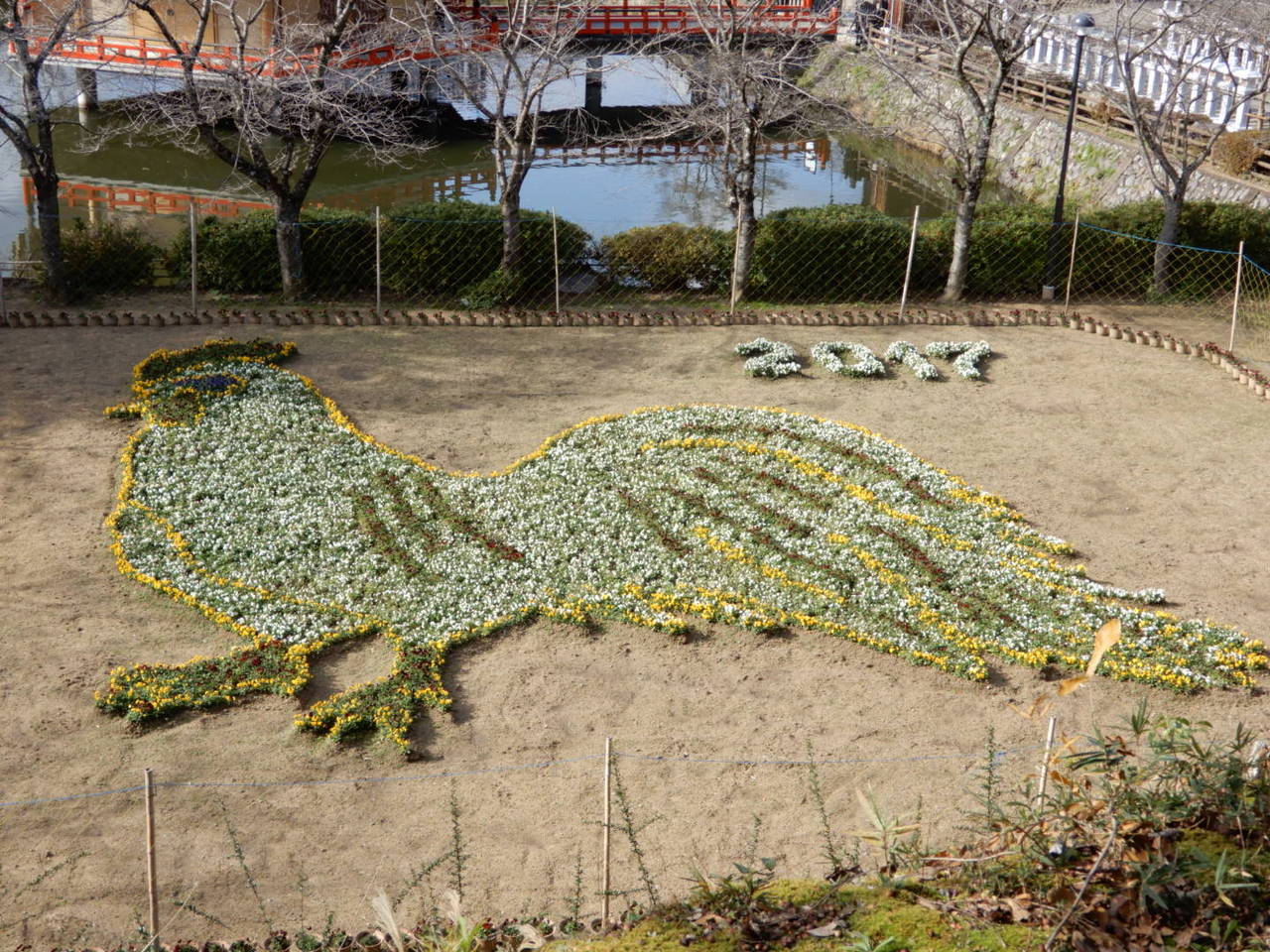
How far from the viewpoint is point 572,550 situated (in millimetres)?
14625

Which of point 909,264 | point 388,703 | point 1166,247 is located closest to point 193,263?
point 388,703

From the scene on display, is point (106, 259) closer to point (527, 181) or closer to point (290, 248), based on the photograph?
Answer: point (290, 248)

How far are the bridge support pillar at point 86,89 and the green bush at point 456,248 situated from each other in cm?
2232

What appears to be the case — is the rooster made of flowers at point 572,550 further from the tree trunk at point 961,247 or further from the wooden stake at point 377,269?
the tree trunk at point 961,247

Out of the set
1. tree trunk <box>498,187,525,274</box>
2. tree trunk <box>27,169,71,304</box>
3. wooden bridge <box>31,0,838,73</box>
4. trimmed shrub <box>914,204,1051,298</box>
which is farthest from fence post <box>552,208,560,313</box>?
tree trunk <box>27,169,71,304</box>

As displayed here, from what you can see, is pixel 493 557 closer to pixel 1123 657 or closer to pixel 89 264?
pixel 1123 657

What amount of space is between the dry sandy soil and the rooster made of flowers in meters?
0.34

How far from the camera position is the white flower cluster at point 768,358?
20.0 meters

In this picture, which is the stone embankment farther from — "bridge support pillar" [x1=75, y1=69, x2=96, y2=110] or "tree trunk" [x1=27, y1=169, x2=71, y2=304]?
"bridge support pillar" [x1=75, y1=69, x2=96, y2=110]

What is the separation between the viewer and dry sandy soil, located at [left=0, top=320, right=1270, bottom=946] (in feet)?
32.6

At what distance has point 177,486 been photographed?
51.4 feet

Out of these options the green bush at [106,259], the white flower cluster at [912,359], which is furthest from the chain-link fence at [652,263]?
the white flower cluster at [912,359]

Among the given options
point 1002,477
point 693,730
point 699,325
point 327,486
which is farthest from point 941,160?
point 693,730

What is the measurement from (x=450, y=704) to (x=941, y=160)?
35273 mm
